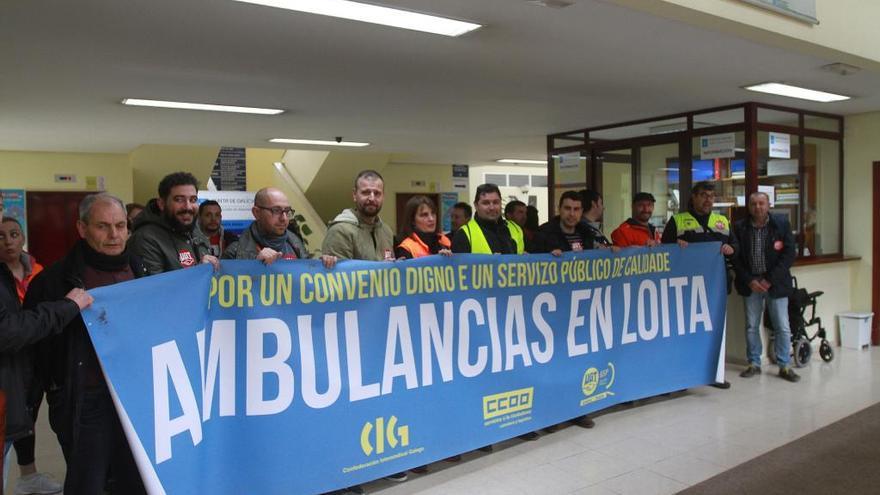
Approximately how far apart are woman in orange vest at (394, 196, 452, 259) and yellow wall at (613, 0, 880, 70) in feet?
4.92

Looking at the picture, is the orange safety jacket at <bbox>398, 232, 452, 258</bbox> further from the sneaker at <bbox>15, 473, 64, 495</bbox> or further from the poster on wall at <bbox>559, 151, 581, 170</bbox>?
the poster on wall at <bbox>559, 151, 581, 170</bbox>

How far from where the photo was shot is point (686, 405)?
4.30m

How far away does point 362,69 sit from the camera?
4.30 meters

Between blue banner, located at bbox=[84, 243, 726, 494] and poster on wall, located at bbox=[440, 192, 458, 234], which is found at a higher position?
poster on wall, located at bbox=[440, 192, 458, 234]

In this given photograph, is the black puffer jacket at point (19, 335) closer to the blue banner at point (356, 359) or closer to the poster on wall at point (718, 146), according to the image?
the blue banner at point (356, 359)

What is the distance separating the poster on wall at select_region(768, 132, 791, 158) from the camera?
5.95 m

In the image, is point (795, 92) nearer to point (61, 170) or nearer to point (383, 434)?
point (383, 434)

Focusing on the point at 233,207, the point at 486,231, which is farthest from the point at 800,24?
the point at 233,207

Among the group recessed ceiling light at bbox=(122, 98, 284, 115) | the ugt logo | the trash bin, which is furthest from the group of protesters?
the trash bin

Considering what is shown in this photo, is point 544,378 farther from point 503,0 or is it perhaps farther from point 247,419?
point 503,0

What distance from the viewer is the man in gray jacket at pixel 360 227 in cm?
304

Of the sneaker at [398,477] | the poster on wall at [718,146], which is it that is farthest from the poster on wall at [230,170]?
the sneaker at [398,477]

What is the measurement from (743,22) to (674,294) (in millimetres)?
1855

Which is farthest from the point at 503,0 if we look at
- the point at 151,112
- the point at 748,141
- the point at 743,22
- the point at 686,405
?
the point at 151,112
